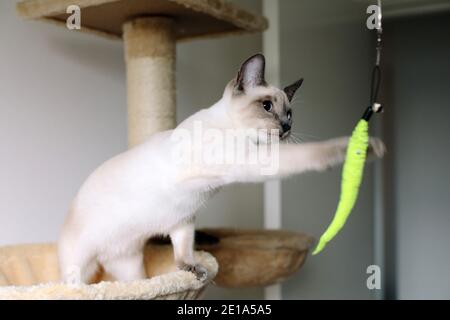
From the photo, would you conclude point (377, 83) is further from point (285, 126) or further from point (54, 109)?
point (54, 109)

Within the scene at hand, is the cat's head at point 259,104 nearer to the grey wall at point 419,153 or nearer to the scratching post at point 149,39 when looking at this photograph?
the scratching post at point 149,39

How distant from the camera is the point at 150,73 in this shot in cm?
134

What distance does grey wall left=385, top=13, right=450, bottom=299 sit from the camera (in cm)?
245

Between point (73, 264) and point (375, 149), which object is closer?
point (375, 149)

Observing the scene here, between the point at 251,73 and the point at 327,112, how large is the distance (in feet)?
3.32

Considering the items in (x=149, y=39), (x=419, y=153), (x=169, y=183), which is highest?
(x=149, y=39)

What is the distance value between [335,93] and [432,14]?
0.57m

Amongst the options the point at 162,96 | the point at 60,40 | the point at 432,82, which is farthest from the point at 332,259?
the point at 60,40

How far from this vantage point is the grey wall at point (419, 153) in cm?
245

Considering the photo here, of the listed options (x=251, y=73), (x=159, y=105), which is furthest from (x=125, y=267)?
(x=251, y=73)

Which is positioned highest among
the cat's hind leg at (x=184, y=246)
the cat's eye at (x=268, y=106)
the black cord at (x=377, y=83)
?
the black cord at (x=377, y=83)

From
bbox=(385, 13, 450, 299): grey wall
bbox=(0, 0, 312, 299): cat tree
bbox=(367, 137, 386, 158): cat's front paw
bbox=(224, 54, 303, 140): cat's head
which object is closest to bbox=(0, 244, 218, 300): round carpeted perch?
bbox=(0, 0, 312, 299): cat tree

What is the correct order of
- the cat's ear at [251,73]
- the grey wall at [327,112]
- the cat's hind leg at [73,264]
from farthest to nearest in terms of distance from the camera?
the grey wall at [327,112]
the cat's hind leg at [73,264]
the cat's ear at [251,73]

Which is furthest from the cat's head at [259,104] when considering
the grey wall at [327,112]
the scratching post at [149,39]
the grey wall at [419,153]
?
the grey wall at [419,153]
